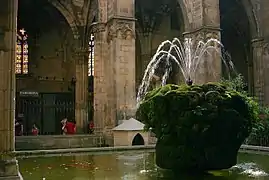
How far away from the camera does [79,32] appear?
2428 centimetres

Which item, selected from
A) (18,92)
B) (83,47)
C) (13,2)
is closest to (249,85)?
A: (83,47)

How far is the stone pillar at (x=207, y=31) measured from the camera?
58.1 ft

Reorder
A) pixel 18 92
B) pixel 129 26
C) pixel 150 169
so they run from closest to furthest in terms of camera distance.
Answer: pixel 150 169, pixel 129 26, pixel 18 92

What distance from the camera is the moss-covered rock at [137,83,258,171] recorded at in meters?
6.81

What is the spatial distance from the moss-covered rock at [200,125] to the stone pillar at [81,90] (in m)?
17.0

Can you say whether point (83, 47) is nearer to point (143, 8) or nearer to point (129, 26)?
point (143, 8)

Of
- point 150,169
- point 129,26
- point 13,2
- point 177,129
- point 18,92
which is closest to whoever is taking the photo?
point 13,2

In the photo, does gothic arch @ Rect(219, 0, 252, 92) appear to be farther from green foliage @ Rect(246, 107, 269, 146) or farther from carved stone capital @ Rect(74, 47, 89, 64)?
green foliage @ Rect(246, 107, 269, 146)

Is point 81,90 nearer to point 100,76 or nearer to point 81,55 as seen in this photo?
point 81,55

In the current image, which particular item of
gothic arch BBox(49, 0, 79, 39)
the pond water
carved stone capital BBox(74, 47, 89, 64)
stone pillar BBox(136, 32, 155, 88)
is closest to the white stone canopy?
the pond water

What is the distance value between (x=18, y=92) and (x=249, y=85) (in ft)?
51.3

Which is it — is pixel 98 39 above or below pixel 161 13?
below

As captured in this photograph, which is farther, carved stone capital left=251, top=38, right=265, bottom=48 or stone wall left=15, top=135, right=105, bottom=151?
carved stone capital left=251, top=38, right=265, bottom=48

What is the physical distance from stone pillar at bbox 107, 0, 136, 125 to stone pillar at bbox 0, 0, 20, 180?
33.3 feet
